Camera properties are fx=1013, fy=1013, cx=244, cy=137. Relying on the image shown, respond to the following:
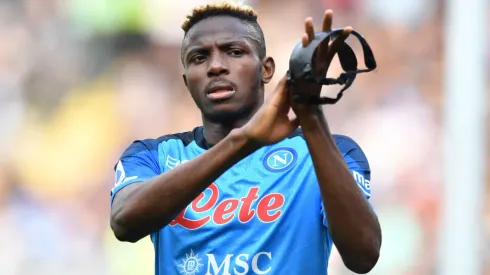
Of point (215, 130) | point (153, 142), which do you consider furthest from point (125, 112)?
point (215, 130)

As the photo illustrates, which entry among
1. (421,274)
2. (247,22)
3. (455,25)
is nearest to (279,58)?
(455,25)

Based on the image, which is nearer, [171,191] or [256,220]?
[171,191]

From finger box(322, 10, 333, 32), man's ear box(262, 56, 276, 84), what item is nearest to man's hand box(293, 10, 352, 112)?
finger box(322, 10, 333, 32)

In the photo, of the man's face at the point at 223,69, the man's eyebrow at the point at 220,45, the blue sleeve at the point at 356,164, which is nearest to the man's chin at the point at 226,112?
the man's face at the point at 223,69

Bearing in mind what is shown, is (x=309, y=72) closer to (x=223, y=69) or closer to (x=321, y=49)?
(x=321, y=49)

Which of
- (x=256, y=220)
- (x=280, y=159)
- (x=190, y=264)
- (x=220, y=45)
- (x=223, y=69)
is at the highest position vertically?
(x=220, y=45)

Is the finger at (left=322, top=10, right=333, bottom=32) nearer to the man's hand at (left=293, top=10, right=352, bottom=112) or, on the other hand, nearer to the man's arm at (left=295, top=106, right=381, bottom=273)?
the man's hand at (left=293, top=10, right=352, bottom=112)

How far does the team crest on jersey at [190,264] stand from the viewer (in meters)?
3.64

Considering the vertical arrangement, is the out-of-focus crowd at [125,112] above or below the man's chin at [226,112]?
above

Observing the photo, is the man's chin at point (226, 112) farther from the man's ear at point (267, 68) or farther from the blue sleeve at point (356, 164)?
the blue sleeve at point (356, 164)

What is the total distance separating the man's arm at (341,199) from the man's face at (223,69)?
585 mm

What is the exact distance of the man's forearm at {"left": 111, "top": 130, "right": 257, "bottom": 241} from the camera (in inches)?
122

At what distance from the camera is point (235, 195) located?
3727mm

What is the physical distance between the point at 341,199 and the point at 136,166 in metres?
0.90
